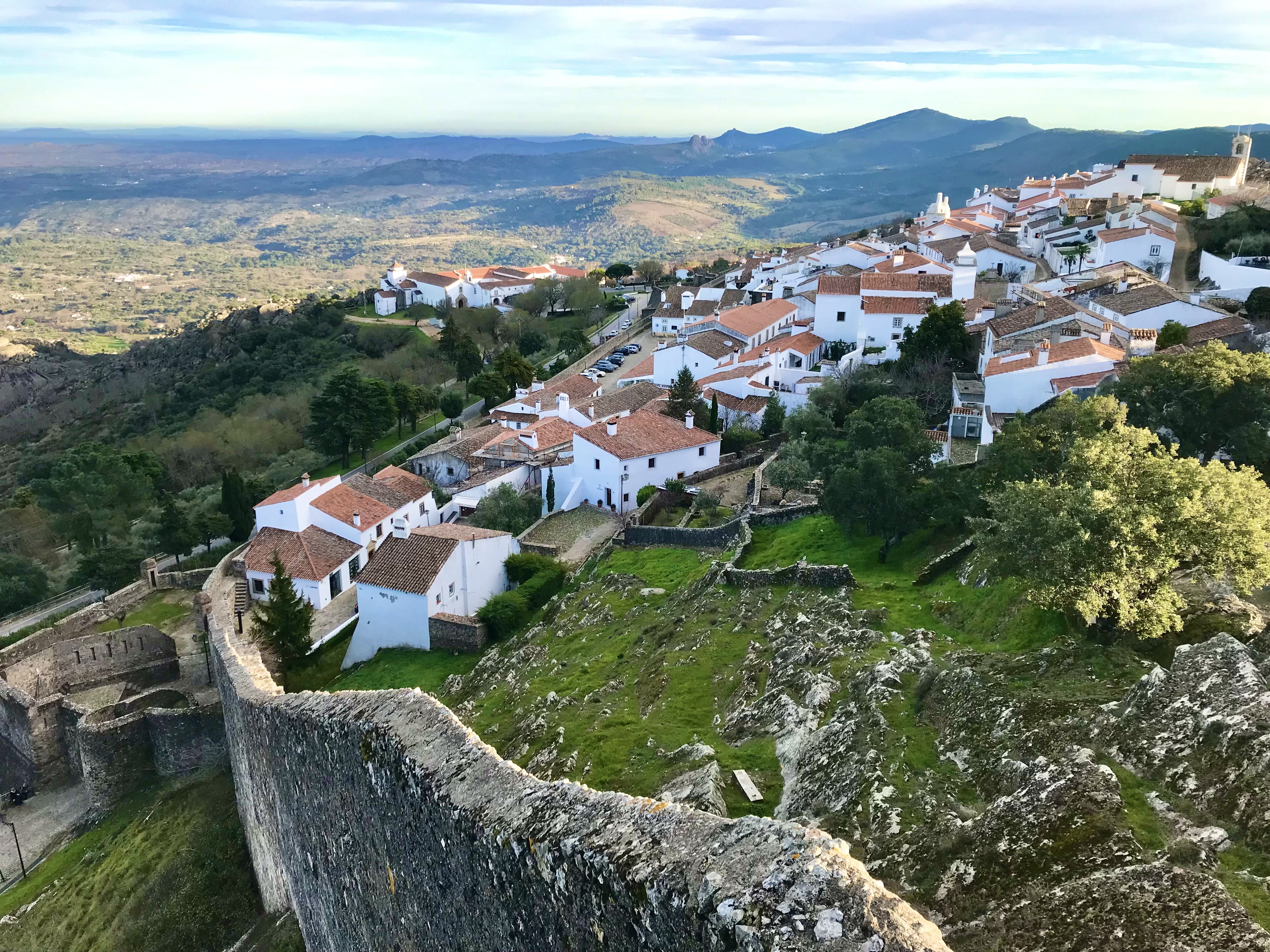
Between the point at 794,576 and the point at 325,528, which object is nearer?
the point at 794,576

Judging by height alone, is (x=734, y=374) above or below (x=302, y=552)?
above

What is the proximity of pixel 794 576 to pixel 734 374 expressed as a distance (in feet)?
90.2

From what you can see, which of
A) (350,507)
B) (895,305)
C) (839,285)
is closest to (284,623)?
(350,507)

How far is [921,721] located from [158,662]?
24.2 m

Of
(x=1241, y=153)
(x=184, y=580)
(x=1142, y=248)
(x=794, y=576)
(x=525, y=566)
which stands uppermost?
(x=1241, y=153)

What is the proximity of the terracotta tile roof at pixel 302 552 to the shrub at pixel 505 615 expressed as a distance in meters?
7.47

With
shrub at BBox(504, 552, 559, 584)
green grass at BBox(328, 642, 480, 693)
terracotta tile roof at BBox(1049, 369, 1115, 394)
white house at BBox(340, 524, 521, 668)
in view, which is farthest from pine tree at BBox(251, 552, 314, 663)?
terracotta tile roof at BBox(1049, 369, 1115, 394)

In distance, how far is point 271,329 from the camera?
284 feet

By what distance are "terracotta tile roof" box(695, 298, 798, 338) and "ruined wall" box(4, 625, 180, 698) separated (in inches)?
1398

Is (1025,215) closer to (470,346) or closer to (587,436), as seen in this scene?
(470,346)

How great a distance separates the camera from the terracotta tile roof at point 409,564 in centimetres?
2761

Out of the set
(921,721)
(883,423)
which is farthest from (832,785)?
(883,423)

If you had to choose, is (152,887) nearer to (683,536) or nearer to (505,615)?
(505,615)

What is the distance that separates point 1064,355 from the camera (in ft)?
103
